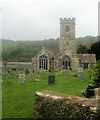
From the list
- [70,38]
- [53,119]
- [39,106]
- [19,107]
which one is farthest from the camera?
[70,38]

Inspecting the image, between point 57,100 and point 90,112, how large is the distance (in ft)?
4.56

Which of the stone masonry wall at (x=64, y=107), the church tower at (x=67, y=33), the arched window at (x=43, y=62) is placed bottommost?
the stone masonry wall at (x=64, y=107)

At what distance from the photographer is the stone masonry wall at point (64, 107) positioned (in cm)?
591

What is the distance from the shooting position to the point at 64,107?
656 centimetres

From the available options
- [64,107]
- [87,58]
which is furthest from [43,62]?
[64,107]

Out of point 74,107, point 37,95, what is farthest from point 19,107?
point 74,107

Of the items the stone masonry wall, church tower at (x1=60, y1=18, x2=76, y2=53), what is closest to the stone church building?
church tower at (x1=60, y1=18, x2=76, y2=53)

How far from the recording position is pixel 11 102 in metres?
11.1

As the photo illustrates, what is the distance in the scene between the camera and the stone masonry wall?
5906 mm

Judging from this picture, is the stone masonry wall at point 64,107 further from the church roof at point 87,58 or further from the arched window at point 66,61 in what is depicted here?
the church roof at point 87,58

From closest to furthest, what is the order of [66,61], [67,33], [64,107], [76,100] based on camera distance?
[76,100] → [64,107] → [66,61] → [67,33]

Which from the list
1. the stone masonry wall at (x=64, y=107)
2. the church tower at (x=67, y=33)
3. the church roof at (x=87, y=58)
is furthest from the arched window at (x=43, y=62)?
the stone masonry wall at (x=64, y=107)

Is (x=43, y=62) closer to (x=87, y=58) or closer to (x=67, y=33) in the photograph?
(x=87, y=58)

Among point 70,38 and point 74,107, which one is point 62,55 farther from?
point 74,107
